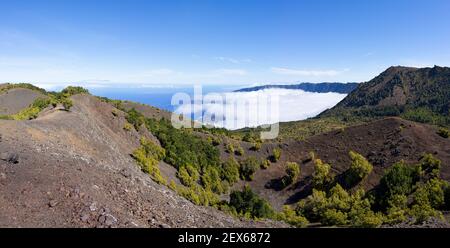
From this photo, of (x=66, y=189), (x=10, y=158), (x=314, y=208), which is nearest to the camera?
(x=66, y=189)

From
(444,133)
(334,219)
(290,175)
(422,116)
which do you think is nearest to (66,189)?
(334,219)

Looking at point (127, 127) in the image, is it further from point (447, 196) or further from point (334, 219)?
point (447, 196)

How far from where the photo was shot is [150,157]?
39188 millimetres

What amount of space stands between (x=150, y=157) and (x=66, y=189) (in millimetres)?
24022

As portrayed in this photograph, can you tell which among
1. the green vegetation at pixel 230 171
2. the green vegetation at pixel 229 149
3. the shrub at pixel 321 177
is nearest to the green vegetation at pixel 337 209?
the shrub at pixel 321 177

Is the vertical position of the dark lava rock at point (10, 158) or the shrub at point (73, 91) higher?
the shrub at point (73, 91)

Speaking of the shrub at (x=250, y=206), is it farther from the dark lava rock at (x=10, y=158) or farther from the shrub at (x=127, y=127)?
the dark lava rock at (x=10, y=158)

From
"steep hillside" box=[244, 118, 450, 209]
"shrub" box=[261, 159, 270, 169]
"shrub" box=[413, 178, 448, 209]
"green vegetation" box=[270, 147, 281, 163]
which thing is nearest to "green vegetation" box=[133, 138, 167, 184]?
"steep hillside" box=[244, 118, 450, 209]

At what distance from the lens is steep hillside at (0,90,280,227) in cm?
1337

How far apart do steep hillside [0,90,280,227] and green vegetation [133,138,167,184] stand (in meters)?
4.59

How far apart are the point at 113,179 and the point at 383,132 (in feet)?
183

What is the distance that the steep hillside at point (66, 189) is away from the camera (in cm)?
1337

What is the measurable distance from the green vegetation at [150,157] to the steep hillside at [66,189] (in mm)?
4592
